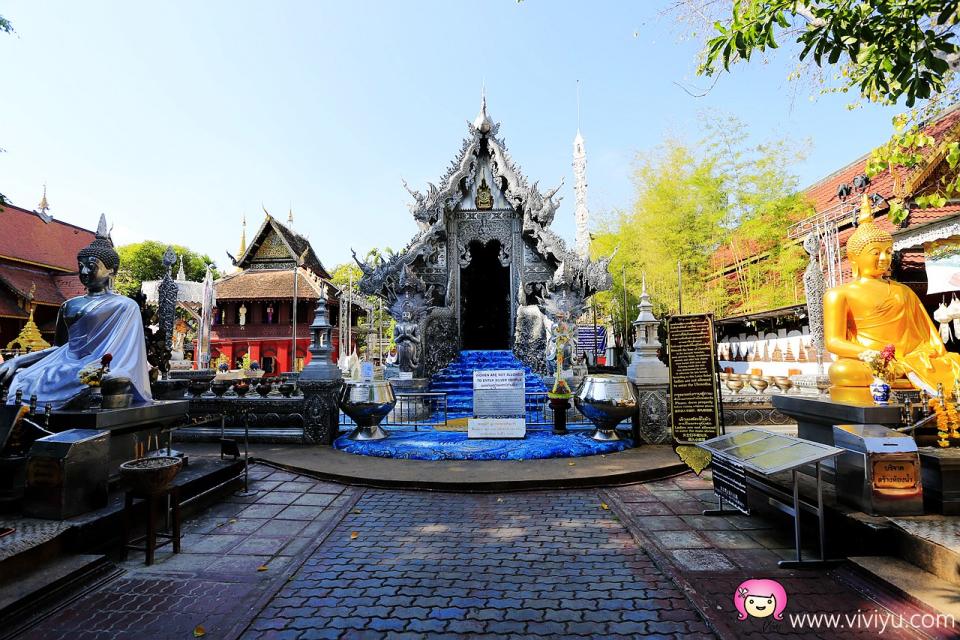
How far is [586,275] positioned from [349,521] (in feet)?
29.3

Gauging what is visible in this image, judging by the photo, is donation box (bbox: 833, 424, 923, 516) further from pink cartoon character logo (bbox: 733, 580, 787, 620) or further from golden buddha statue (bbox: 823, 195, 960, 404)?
pink cartoon character logo (bbox: 733, 580, 787, 620)

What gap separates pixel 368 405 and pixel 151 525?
4.16 metres

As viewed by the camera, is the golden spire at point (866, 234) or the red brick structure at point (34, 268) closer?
the golden spire at point (866, 234)

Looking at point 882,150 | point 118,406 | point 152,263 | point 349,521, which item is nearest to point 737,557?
point 349,521

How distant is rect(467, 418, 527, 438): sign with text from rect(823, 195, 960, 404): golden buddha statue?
4.42 metres

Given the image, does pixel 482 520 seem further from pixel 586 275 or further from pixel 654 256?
pixel 654 256

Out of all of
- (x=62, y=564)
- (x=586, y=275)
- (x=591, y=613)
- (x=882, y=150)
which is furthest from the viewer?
(x=586, y=275)

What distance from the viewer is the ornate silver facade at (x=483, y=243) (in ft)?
39.9

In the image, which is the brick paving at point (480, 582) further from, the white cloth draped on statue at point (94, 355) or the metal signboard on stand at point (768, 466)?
the white cloth draped on statue at point (94, 355)

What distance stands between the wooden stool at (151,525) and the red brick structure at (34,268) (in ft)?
77.2

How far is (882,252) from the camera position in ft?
15.4

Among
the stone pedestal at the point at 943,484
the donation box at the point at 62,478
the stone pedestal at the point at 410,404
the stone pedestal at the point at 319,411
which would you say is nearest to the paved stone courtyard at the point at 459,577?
the donation box at the point at 62,478

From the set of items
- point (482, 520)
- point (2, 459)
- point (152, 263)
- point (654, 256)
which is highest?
point (152, 263)

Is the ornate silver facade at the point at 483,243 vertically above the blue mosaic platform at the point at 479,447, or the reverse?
the ornate silver facade at the point at 483,243
